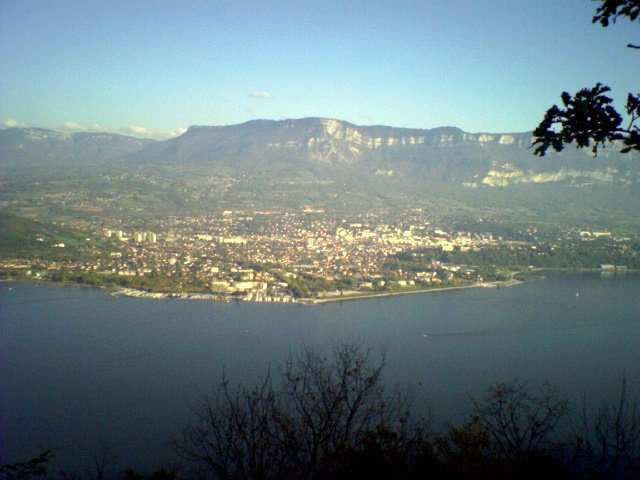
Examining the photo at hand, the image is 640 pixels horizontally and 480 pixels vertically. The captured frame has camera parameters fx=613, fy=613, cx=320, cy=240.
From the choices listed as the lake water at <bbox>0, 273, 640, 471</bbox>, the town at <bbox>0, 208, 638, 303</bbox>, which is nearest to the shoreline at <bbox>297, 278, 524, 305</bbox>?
the town at <bbox>0, 208, 638, 303</bbox>

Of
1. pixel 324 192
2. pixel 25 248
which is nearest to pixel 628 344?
pixel 25 248

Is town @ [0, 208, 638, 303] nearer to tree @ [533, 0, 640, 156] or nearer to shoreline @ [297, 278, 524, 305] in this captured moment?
shoreline @ [297, 278, 524, 305]

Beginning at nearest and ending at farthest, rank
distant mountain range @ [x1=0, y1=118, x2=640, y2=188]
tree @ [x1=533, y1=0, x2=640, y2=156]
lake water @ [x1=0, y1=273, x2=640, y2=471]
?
tree @ [x1=533, y1=0, x2=640, y2=156] < lake water @ [x1=0, y1=273, x2=640, y2=471] < distant mountain range @ [x1=0, y1=118, x2=640, y2=188]

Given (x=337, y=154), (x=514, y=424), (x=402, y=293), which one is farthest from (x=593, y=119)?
(x=337, y=154)

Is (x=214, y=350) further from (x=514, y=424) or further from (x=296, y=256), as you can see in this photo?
(x=296, y=256)

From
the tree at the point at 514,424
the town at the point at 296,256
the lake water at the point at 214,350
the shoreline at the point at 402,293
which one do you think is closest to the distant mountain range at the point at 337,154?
the town at the point at 296,256

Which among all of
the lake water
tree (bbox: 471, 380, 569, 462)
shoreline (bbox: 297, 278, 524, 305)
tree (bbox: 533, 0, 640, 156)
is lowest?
shoreline (bbox: 297, 278, 524, 305)

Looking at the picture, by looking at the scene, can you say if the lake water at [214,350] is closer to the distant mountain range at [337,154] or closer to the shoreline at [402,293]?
the shoreline at [402,293]
